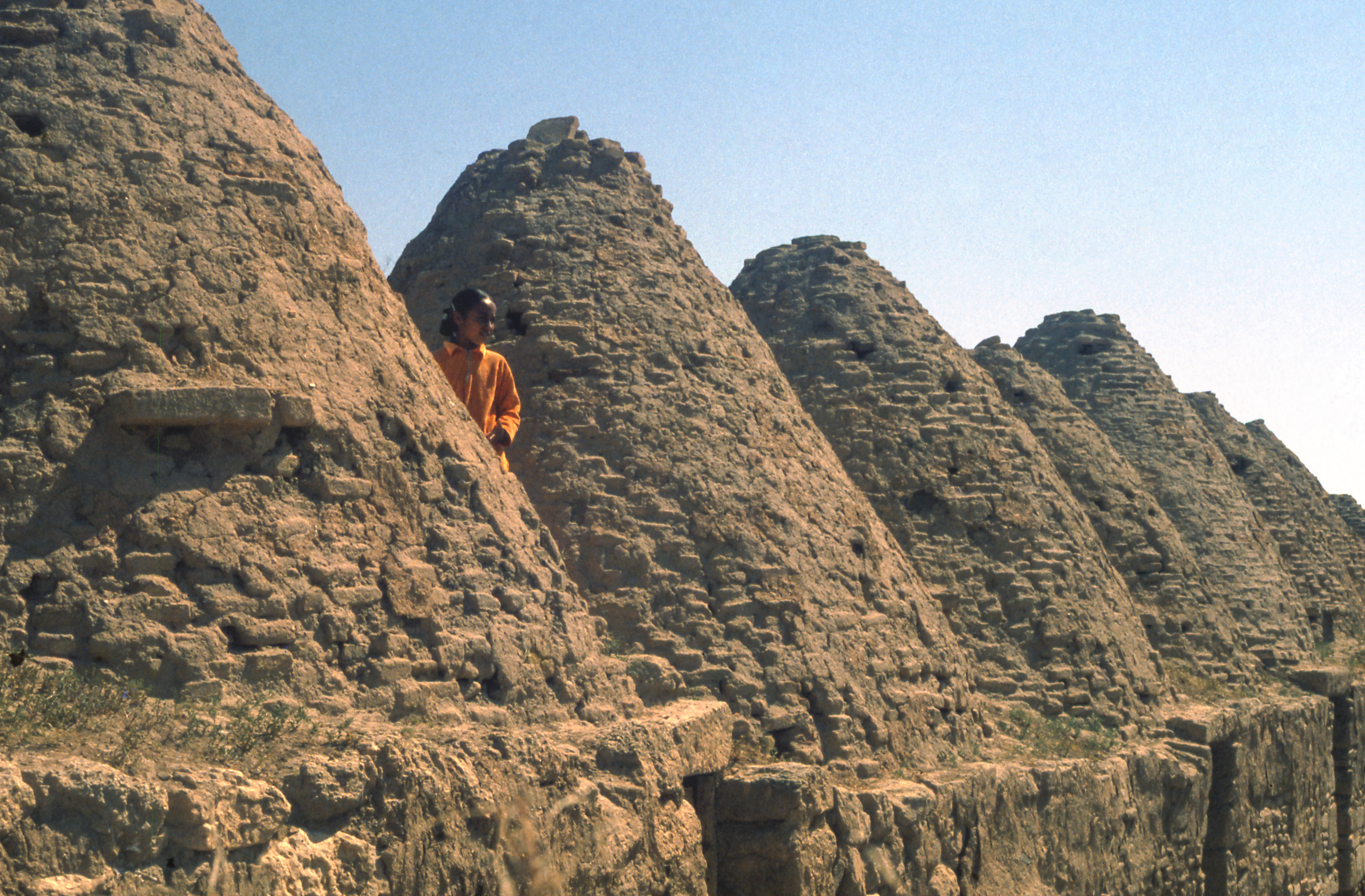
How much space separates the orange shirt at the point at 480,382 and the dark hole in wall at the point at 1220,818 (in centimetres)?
601

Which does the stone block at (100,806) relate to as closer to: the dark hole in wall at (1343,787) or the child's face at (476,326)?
the child's face at (476,326)

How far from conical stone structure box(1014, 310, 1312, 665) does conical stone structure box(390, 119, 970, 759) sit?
5.84m

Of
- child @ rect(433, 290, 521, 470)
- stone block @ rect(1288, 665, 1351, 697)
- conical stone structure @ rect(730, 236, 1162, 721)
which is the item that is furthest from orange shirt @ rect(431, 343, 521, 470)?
stone block @ rect(1288, 665, 1351, 697)

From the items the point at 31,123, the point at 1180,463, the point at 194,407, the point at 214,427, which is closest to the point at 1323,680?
the point at 1180,463

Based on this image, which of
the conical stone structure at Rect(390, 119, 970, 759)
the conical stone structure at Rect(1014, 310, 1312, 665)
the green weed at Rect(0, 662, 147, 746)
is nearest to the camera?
the green weed at Rect(0, 662, 147, 746)

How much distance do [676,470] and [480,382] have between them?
1.25 metres

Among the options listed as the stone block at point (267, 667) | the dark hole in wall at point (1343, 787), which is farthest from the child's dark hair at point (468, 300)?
the dark hole in wall at point (1343, 787)

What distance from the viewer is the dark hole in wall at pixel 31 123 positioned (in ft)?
15.7

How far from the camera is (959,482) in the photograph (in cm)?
948

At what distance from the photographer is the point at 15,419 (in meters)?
4.19

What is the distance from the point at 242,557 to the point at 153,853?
3.75 feet

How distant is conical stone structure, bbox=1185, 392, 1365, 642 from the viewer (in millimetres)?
16062

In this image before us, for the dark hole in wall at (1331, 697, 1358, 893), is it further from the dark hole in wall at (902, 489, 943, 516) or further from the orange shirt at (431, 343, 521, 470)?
the orange shirt at (431, 343, 521, 470)

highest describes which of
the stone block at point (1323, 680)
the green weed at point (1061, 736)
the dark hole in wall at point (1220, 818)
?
the stone block at point (1323, 680)
